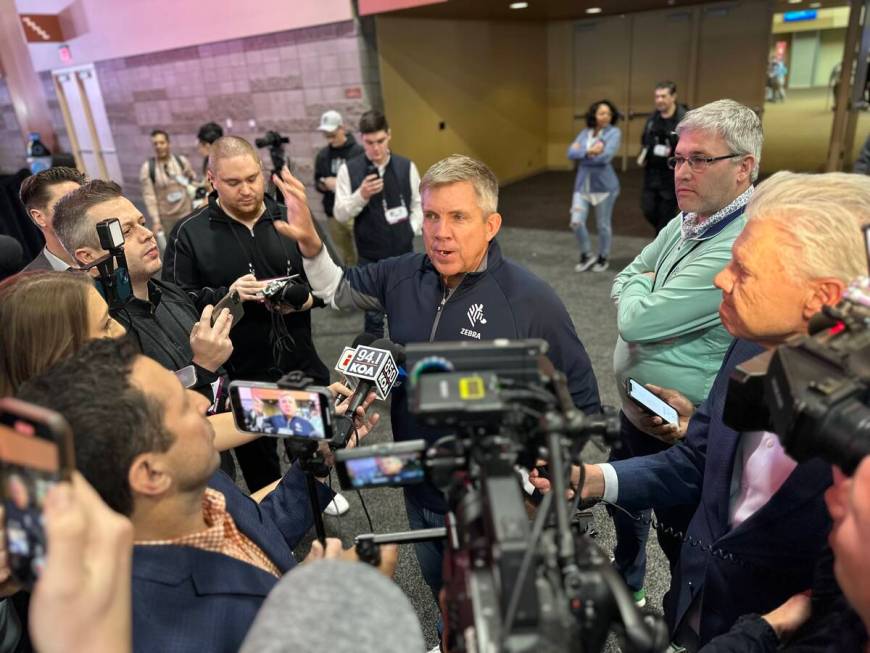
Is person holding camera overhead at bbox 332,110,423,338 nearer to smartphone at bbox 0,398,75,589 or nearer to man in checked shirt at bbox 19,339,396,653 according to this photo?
man in checked shirt at bbox 19,339,396,653

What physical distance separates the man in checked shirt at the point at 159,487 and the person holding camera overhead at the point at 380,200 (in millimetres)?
2859

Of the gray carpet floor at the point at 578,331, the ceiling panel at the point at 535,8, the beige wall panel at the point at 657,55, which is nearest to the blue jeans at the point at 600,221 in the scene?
the gray carpet floor at the point at 578,331

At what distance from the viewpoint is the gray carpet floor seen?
218 cm

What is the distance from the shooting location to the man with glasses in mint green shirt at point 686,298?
1636mm

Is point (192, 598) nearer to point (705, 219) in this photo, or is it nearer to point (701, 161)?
point (705, 219)

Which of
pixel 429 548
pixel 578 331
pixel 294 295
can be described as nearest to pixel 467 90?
pixel 578 331

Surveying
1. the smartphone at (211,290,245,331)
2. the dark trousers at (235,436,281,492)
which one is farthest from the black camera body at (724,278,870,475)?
the dark trousers at (235,436,281,492)

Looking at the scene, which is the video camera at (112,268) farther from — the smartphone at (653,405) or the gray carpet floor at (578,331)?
the smartphone at (653,405)

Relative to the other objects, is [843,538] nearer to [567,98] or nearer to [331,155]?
[331,155]

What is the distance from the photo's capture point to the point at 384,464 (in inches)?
32.7

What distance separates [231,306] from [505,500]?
155cm

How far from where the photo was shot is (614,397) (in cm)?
330

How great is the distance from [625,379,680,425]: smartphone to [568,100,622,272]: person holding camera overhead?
3.86 m

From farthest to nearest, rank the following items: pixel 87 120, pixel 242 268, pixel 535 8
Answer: pixel 87 120
pixel 535 8
pixel 242 268
